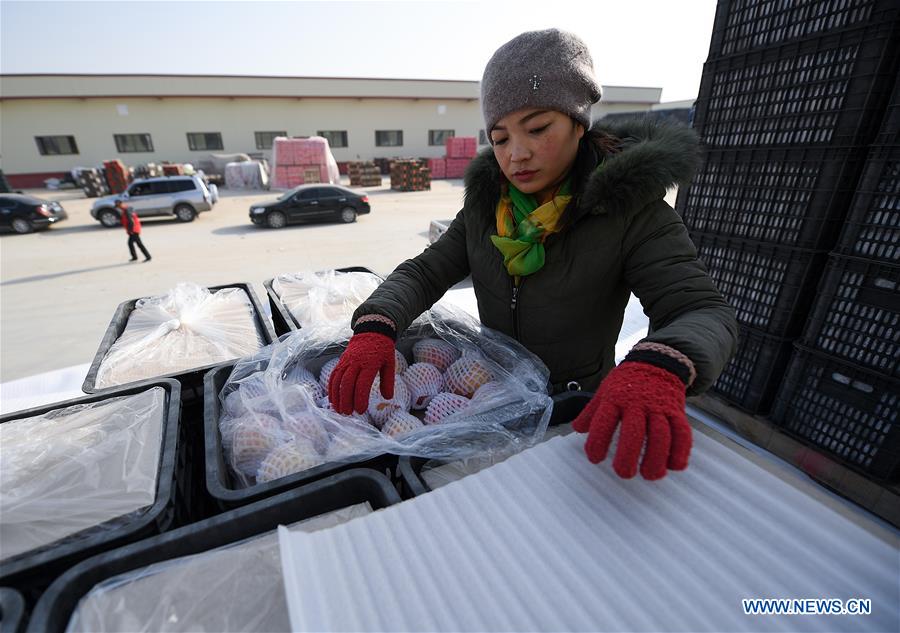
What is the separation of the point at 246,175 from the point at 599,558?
68.5ft

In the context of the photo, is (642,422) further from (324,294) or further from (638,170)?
(324,294)

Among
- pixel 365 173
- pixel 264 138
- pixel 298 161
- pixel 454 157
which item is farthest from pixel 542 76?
pixel 264 138

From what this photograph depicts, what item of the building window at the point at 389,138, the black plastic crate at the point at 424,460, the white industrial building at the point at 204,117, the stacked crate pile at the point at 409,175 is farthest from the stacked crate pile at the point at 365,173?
the black plastic crate at the point at 424,460

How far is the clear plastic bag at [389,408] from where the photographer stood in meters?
1.02

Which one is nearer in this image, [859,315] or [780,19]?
[859,315]

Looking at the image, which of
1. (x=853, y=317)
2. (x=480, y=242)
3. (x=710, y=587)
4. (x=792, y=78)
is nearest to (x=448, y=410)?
(x=480, y=242)

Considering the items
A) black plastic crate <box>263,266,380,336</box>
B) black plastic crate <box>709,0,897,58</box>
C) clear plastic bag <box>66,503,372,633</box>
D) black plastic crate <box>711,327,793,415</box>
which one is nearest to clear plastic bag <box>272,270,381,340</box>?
black plastic crate <box>263,266,380,336</box>

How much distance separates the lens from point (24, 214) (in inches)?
384

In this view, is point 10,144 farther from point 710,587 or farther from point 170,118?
point 710,587

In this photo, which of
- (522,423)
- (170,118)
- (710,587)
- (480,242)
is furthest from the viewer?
(170,118)

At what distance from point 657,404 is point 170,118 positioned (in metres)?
27.4

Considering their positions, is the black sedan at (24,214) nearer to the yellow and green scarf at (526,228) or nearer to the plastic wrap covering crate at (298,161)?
the plastic wrap covering crate at (298,161)

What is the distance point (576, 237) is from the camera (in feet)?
4.24

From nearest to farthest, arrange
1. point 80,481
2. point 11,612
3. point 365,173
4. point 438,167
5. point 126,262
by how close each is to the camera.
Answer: point 11,612
point 80,481
point 126,262
point 365,173
point 438,167
